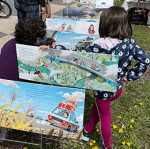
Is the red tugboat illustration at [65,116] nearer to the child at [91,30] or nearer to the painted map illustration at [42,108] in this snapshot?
the painted map illustration at [42,108]

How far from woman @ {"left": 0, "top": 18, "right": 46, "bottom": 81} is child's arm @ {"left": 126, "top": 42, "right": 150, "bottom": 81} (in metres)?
0.97

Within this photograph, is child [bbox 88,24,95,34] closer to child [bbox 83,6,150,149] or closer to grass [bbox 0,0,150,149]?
grass [bbox 0,0,150,149]

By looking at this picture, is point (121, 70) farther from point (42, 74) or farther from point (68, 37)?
point (68, 37)

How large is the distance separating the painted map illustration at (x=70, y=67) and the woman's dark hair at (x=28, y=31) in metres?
0.28

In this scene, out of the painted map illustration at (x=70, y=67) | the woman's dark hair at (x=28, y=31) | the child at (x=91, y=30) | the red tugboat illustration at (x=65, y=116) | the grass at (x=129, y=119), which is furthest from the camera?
the child at (x=91, y=30)

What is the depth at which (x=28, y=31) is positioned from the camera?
1.75 meters

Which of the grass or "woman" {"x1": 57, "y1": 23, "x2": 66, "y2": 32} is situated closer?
the grass

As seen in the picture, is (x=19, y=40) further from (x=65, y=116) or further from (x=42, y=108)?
(x=65, y=116)

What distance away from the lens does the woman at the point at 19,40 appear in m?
1.76

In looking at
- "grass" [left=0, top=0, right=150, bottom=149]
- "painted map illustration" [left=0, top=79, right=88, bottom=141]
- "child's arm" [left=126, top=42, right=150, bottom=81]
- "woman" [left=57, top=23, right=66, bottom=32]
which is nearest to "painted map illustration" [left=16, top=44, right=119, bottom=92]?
"painted map illustration" [left=0, top=79, right=88, bottom=141]

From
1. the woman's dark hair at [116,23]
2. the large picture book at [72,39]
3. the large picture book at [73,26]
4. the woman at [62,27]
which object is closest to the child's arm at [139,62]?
the woman's dark hair at [116,23]

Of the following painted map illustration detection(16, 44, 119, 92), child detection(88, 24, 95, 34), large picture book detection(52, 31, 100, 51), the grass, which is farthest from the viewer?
child detection(88, 24, 95, 34)

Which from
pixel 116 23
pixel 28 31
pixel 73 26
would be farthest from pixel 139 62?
pixel 73 26

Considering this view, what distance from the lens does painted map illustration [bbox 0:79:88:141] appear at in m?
1.57
